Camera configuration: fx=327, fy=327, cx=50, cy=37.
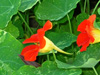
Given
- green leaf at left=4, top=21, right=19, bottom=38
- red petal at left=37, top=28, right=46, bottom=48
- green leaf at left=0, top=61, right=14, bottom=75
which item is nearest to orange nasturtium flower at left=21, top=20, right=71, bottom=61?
red petal at left=37, top=28, right=46, bottom=48

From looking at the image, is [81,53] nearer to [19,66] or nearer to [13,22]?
[19,66]

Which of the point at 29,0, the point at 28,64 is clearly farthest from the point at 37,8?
the point at 28,64

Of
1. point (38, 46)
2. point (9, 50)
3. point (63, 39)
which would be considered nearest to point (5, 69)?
point (9, 50)

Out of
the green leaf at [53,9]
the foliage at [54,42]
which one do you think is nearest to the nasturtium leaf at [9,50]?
the foliage at [54,42]

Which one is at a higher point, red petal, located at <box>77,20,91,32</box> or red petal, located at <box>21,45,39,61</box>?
red petal, located at <box>77,20,91,32</box>

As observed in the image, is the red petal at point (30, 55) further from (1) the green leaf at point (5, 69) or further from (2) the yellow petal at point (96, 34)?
(2) the yellow petal at point (96, 34)

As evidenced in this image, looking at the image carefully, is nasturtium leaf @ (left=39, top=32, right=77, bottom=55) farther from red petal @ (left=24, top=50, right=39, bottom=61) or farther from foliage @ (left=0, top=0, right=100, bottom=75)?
red petal @ (left=24, top=50, right=39, bottom=61)
